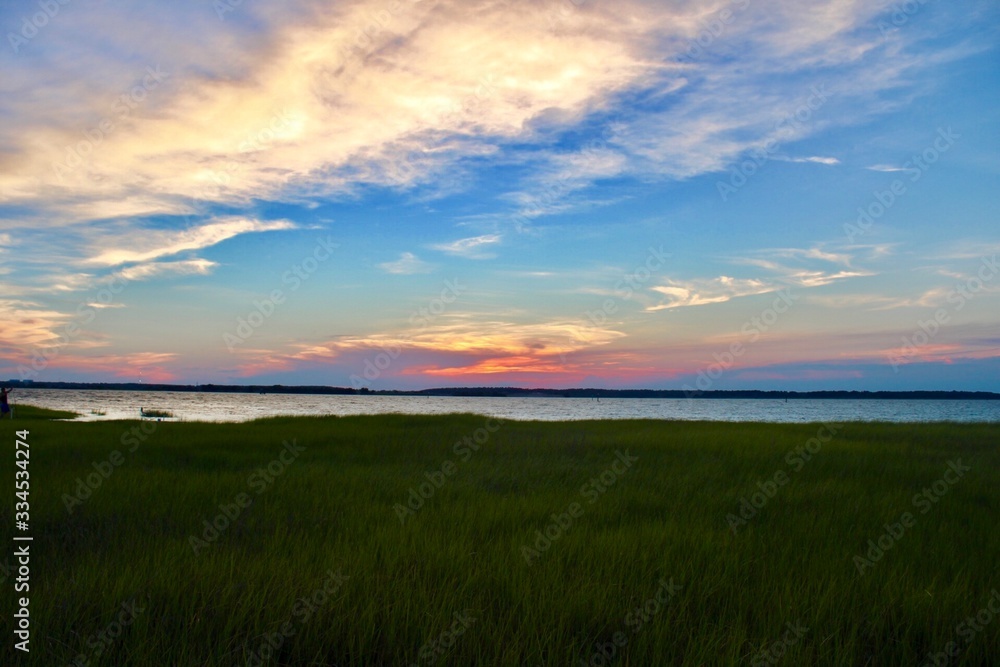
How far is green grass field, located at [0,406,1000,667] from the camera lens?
4094 millimetres

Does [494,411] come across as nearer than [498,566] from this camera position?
No

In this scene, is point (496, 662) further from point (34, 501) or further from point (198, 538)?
point (34, 501)

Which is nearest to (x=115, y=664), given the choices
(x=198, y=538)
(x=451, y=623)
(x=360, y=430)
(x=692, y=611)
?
(x=451, y=623)

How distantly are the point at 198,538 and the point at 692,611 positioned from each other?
5.34 meters

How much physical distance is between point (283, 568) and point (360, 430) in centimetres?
1555

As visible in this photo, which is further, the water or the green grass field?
the water

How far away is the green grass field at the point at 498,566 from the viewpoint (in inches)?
161

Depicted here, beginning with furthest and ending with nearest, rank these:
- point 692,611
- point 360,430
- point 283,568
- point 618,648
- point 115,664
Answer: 1. point 360,430
2. point 283,568
3. point 692,611
4. point 618,648
5. point 115,664

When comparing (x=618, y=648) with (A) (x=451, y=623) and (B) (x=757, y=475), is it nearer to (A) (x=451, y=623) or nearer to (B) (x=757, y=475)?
(A) (x=451, y=623)

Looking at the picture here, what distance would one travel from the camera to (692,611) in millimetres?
4840

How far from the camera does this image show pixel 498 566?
18.4 ft

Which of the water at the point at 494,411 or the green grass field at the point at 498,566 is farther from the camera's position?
the water at the point at 494,411

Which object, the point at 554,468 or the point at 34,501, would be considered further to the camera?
the point at 554,468

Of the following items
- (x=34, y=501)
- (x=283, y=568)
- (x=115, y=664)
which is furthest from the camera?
(x=34, y=501)
